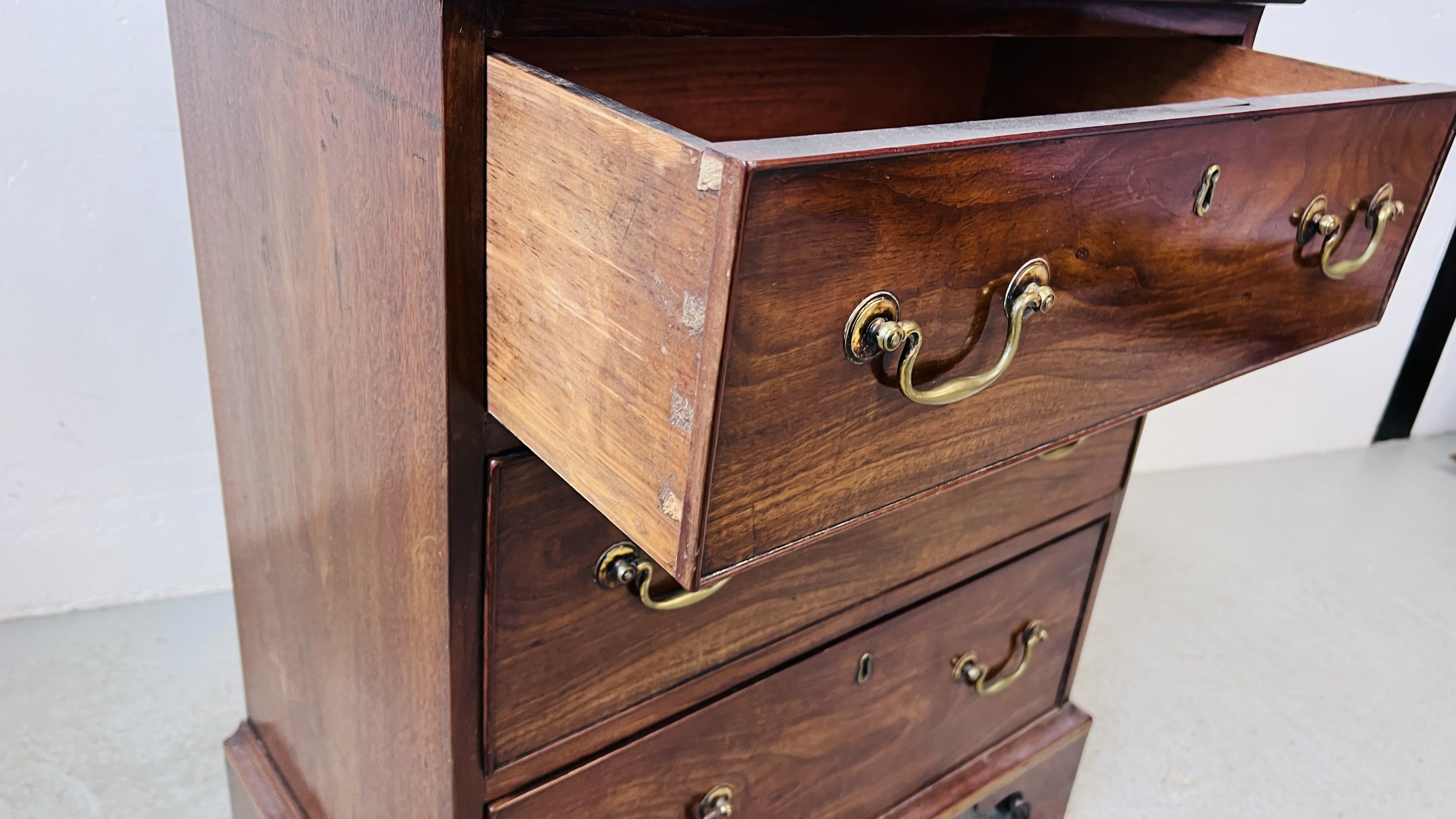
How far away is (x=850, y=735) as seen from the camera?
2.88ft

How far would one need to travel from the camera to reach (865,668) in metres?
0.85

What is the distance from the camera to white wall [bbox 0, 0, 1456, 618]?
3.38 ft

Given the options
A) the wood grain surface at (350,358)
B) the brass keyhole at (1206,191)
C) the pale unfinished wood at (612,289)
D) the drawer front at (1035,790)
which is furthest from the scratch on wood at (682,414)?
the drawer front at (1035,790)

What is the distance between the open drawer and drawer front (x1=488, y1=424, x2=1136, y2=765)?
87mm

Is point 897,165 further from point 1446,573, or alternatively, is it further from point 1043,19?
point 1446,573

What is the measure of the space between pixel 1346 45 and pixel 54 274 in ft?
5.54

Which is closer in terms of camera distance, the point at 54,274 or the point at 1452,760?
the point at 54,274

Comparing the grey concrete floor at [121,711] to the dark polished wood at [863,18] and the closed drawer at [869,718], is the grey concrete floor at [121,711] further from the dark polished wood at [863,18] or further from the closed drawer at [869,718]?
the dark polished wood at [863,18]

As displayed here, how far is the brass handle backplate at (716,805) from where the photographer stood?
0.77 meters

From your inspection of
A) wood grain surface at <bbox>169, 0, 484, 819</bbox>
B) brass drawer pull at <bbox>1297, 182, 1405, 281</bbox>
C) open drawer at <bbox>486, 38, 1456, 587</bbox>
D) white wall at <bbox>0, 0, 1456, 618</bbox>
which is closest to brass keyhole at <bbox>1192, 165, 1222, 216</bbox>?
open drawer at <bbox>486, 38, 1456, 587</bbox>

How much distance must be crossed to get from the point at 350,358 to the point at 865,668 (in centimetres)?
45

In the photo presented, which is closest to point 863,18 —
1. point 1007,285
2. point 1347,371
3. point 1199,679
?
point 1007,285

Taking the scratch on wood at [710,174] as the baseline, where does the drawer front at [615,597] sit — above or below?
below

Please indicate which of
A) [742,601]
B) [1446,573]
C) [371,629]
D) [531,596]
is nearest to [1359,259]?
[742,601]
